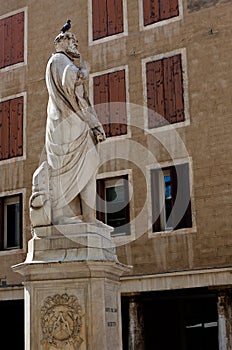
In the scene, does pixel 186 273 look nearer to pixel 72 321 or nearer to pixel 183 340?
pixel 183 340

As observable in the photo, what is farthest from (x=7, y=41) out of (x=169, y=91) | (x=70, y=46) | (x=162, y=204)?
(x=70, y=46)

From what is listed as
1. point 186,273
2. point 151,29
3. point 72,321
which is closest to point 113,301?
point 72,321

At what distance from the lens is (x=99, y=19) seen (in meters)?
20.6

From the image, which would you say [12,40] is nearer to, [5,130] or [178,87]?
[5,130]

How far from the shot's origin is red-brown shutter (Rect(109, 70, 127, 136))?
761 inches

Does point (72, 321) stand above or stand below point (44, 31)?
below

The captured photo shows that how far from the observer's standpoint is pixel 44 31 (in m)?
21.7

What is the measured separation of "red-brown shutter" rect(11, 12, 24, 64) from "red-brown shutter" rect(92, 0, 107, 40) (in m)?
2.94

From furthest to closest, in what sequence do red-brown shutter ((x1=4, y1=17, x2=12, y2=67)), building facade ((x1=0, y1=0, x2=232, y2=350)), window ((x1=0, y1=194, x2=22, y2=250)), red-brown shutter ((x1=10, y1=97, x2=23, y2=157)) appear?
red-brown shutter ((x1=4, y1=17, x2=12, y2=67)) < red-brown shutter ((x1=10, y1=97, x2=23, y2=157)) < window ((x1=0, y1=194, x2=22, y2=250)) < building facade ((x1=0, y1=0, x2=232, y2=350))

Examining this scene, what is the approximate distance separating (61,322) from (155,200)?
10.7 meters

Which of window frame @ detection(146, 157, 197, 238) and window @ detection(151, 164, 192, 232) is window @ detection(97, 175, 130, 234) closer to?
window frame @ detection(146, 157, 197, 238)

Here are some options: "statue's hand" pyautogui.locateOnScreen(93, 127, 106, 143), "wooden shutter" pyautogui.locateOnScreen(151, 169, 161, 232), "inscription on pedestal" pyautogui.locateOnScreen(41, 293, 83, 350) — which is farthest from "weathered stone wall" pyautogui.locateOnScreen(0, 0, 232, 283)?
"inscription on pedestal" pyautogui.locateOnScreen(41, 293, 83, 350)

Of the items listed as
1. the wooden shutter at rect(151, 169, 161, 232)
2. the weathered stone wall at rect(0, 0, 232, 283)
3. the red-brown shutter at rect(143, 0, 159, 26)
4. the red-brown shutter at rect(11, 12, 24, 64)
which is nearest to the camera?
the weathered stone wall at rect(0, 0, 232, 283)

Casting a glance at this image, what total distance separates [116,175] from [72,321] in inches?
449
